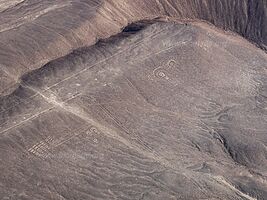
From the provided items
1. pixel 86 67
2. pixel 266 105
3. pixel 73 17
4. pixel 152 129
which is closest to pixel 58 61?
pixel 86 67

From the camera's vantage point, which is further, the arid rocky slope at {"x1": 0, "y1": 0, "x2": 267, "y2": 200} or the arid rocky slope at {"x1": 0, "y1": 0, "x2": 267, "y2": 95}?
the arid rocky slope at {"x1": 0, "y1": 0, "x2": 267, "y2": 95}

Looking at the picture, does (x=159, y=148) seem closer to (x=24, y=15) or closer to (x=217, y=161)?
(x=217, y=161)

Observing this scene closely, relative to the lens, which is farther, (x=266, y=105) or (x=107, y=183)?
(x=266, y=105)

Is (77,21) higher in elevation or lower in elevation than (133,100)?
higher

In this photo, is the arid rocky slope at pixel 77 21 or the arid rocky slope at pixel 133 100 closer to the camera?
the arid rocky slope at pixel 133 100

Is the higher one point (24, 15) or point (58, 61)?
point (24, 15)

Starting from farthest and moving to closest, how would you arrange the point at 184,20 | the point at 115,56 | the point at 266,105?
the point at 184,20 → the point at 115,56 → the point at 266,105

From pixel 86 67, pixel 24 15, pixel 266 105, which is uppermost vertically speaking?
pixel 24 15

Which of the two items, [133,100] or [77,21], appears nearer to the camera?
[133,100]
